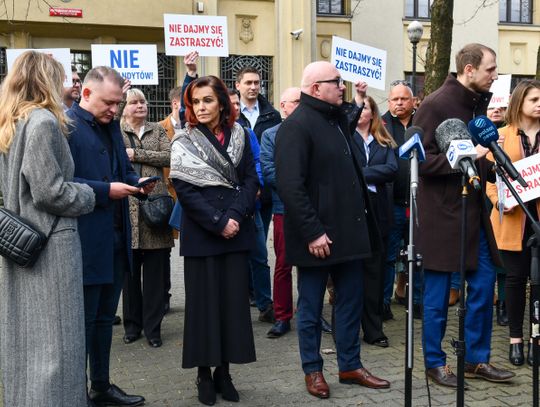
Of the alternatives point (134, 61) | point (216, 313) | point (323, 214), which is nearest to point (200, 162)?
point (323, 214)

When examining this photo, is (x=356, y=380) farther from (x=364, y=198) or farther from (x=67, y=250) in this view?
(x=67, y=250)

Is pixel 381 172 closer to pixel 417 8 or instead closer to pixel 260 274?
pixel 260 274

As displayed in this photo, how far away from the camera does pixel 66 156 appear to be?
13.5 feet

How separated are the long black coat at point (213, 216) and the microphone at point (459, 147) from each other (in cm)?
141

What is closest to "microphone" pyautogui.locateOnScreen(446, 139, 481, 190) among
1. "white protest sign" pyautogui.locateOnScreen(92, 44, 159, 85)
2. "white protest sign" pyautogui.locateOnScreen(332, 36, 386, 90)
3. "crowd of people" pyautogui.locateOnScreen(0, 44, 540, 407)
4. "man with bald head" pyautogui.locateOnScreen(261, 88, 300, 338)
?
"crowd of people" pyautogui.locateOnScreen(0, 44, 540, 407)

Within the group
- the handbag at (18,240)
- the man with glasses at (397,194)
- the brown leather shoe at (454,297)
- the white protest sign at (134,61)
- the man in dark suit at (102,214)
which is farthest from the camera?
the white protest sign at (134,61)

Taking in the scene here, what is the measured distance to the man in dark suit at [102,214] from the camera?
4.66 m

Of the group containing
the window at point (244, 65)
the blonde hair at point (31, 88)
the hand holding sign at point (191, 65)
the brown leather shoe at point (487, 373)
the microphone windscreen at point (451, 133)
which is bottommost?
the brown leather shoe at point (487, 373)

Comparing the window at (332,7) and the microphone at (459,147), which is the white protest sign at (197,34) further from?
the window at (332,7)

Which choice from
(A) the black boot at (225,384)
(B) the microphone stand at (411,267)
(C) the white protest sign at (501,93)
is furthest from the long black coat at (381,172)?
(C) the white protest sign at (501,93)

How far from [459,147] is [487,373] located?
2059 mm

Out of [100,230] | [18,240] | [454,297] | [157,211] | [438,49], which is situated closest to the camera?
[18,240]

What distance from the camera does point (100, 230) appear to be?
15.5 ft

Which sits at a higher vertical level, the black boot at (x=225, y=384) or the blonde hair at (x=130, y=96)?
the blonde hair at (x=130, y=96)
